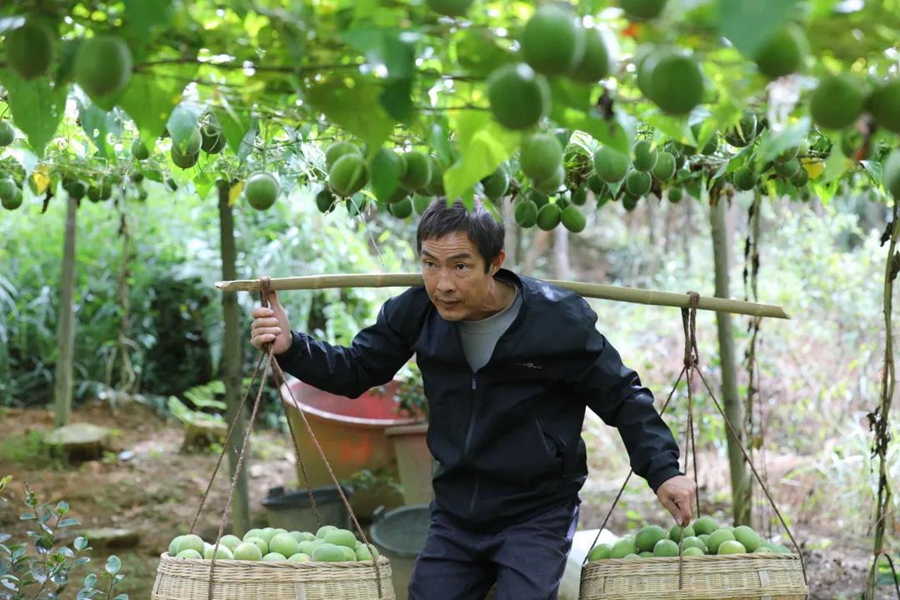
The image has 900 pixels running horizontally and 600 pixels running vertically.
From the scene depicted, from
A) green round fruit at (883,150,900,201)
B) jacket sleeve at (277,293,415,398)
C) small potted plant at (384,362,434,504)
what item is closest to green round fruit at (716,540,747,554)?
jacket sleeve at (277,293,415,398)

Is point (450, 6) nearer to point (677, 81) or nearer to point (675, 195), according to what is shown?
point (677, 81)

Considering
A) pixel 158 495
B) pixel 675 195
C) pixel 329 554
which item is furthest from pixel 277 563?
pixel 158 495

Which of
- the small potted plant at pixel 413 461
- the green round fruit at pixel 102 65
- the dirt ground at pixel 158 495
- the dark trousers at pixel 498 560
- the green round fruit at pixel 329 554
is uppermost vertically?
the green round fruit at pixel 102 65

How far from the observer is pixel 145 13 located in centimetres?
101

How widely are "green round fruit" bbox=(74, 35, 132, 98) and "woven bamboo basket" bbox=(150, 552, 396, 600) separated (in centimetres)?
114

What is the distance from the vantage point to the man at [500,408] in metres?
2.36

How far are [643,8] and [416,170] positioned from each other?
1.87ft

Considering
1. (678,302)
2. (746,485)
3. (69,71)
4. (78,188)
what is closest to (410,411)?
(746,485)

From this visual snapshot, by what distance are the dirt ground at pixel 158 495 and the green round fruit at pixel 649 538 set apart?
1.71 meters

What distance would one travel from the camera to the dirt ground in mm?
4230

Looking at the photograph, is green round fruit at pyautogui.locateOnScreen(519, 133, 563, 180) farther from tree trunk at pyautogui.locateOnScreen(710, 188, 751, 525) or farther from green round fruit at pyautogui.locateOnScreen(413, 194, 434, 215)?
tree trunk at pyautogui.locateOnScreen(710, 188, 751, 525)

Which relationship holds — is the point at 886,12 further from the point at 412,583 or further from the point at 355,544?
the point at 412,583

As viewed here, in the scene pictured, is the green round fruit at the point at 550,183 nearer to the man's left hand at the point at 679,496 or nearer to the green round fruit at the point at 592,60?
Answer: the green round fruit at the point at 592,60

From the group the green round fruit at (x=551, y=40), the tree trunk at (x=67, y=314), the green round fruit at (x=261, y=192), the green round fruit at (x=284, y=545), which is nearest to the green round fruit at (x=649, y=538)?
the green round fruit at (x=284, y=545)
